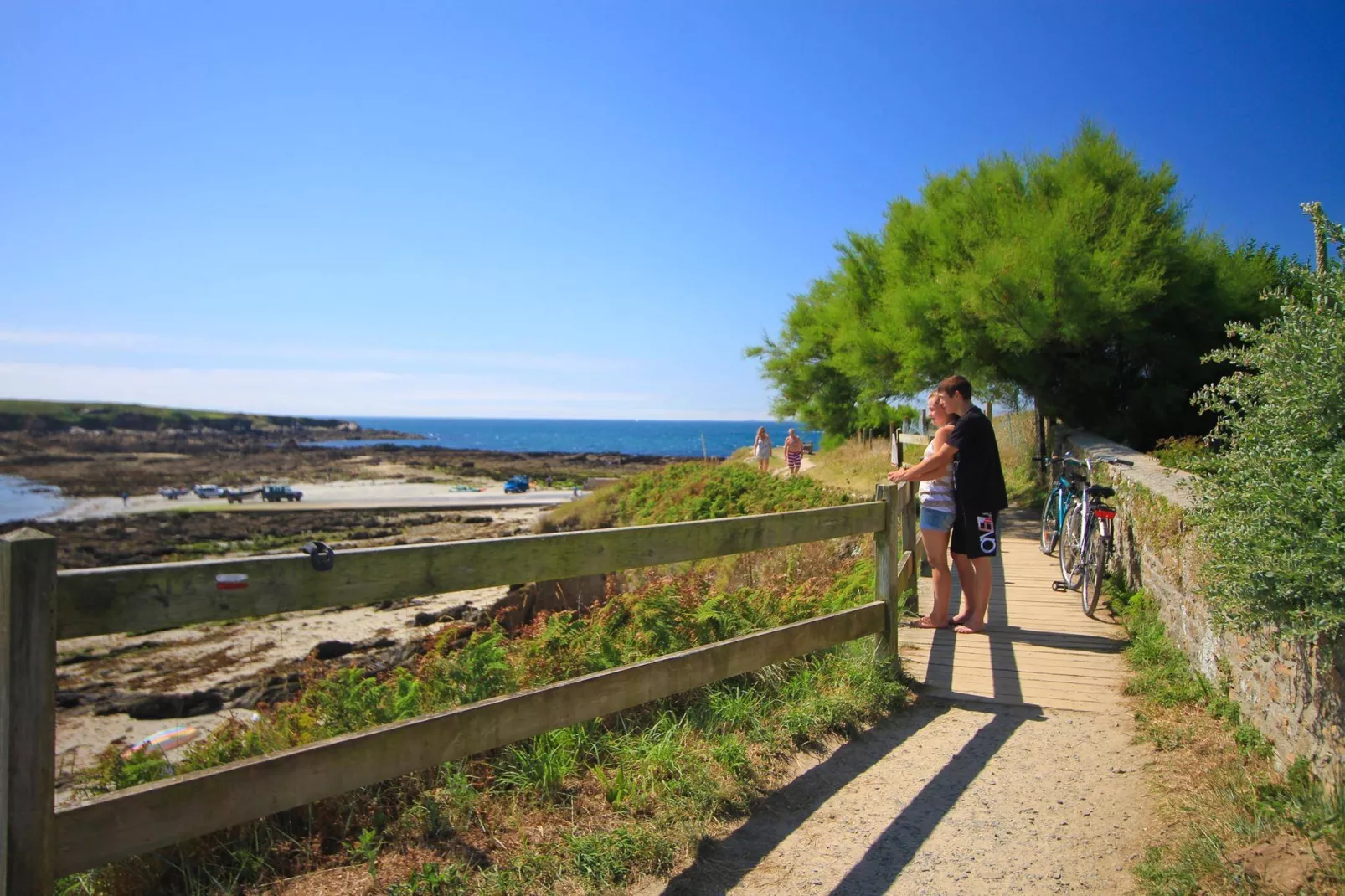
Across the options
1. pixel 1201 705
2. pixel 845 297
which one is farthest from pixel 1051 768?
pixel 845 297

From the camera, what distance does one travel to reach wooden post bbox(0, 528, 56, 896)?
97.3 inches

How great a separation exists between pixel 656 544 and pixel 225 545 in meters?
35.9

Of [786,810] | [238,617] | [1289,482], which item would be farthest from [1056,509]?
[238,617]

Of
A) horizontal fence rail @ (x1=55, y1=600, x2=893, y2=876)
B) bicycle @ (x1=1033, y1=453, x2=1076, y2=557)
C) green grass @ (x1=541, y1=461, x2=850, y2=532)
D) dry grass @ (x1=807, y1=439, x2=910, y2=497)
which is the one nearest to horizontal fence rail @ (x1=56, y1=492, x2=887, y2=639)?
horizontal fence rail @ (x1=55, y1=600, x2=893, y2=876)

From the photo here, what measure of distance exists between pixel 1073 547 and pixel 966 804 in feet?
17.6

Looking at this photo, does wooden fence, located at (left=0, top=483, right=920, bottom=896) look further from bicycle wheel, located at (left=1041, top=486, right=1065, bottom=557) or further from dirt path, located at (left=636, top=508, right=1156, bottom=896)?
bicycle wheel, located at (left=1041, top=486, right=1065, bottom=557)

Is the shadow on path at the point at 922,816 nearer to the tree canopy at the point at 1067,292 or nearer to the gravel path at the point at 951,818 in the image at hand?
the gravel path at the point at 951,818

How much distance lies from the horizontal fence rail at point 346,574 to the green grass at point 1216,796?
2369 millimetres

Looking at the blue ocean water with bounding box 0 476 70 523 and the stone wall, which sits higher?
the stone wall

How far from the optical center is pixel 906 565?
27.1ft

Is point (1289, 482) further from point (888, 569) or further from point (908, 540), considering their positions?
point (908, 540)

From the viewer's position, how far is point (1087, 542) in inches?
326

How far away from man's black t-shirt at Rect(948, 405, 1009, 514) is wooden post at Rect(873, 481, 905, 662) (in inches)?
46.3

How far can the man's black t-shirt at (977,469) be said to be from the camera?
696 centimetres
